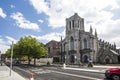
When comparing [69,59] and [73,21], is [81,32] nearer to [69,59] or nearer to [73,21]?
[73,21]

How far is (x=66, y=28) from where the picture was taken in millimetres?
88000

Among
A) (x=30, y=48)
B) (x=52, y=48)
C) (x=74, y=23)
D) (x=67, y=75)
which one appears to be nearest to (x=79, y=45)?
(x=74, y=23)

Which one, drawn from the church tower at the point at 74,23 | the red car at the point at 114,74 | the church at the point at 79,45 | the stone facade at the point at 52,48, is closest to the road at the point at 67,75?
the red car at the point at 114,74

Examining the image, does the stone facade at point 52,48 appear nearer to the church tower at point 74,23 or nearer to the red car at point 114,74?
the church tower at point 74,23

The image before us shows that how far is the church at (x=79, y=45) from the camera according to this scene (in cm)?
7938

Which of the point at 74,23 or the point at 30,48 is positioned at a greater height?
the point at 74,23

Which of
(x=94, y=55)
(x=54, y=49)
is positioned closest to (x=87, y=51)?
(x=94, y=55)

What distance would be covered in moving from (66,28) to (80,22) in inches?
258

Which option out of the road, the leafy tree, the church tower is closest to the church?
the church tower

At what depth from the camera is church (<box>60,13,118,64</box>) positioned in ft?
260

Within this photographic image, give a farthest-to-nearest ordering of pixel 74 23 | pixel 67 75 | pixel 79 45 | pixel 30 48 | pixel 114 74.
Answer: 1. pixel 74 23
2. pixel 79 45
3. pixel 30 48
4. pixel 67 75
5. pixel 114 74

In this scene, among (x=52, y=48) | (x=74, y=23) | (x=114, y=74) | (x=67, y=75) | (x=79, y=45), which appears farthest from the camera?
(x=52, y=48)

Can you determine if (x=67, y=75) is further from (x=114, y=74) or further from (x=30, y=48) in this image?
(x=30, y=48)

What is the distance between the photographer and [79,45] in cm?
8375
